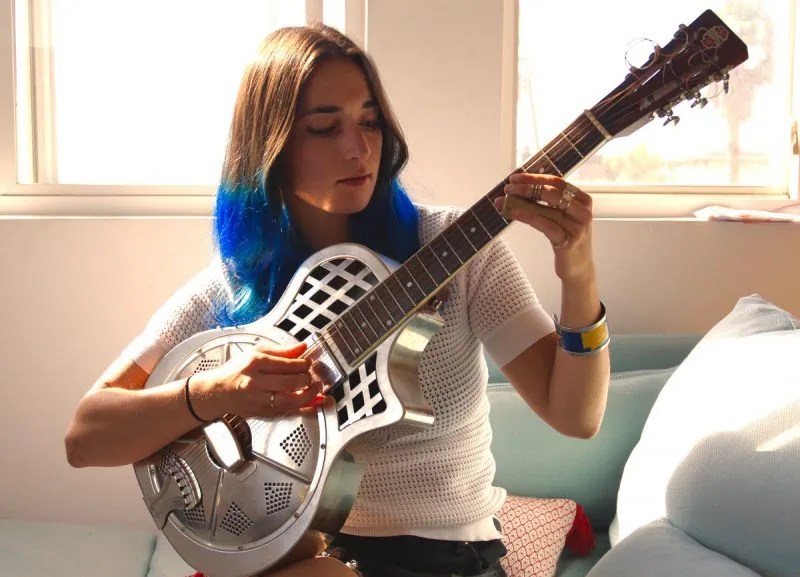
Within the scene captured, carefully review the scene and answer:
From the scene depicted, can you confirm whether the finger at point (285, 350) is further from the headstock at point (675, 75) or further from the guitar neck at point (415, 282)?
the headstock at point (675, 75)

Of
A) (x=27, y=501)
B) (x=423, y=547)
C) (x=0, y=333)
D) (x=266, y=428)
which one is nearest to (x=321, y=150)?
(x=266, y=428)

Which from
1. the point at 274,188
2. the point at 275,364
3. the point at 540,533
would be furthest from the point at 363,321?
the point at 540,533

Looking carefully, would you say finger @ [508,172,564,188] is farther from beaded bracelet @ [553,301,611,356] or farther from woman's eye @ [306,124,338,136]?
woman's eye @ [306,124,338,136]

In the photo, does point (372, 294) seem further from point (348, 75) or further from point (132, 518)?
point (132, 518)

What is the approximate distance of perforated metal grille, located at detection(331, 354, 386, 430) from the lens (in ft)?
4.15

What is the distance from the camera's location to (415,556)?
A: 137 centimetres

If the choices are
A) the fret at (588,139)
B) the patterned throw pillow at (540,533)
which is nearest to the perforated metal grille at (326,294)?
the fret at (588,139)

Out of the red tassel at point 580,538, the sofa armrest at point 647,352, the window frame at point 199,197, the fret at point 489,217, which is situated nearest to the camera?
the fret at point 489,217

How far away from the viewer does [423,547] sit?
1.38 metres

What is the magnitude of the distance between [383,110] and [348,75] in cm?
Result: 7

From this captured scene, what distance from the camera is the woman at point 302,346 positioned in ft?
4.38

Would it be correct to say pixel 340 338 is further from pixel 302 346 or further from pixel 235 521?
pixel 235 521

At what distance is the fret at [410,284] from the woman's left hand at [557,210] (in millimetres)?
151

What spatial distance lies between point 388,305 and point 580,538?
0.74 m
